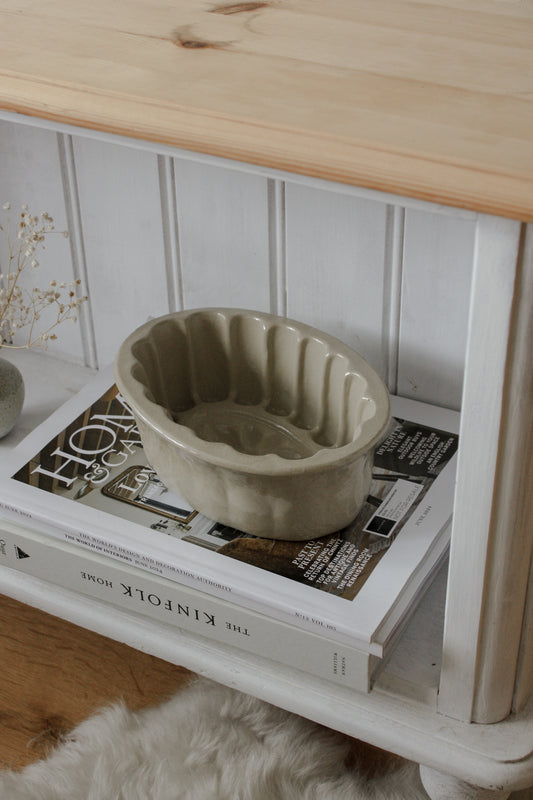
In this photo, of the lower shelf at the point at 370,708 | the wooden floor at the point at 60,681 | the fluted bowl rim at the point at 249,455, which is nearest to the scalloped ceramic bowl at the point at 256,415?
the fluted bowl rim at the point at 249,455

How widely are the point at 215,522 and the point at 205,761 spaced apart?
Result: 0.64ft

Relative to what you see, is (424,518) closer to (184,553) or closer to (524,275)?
(184,553)

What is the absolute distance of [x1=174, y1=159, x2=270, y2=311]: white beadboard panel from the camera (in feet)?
2.76

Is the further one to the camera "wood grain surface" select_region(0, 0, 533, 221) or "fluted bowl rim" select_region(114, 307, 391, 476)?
"fluted bowl rim" select_region(114, 307, 391, 476)

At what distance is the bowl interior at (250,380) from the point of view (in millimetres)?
800

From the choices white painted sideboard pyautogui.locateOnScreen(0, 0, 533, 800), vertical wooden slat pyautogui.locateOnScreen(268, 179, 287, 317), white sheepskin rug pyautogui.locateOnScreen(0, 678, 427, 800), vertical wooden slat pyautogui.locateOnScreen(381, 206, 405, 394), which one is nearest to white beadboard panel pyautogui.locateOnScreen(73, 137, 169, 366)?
white painted sideboard pyautogui.locateOnScreen(0, 0, 533, 800)

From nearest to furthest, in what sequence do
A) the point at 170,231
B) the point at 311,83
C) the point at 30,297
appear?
the point at 311,83, the point at 170,231, the point at 30,297

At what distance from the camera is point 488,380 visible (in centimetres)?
51

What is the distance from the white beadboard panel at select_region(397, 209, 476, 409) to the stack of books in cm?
3

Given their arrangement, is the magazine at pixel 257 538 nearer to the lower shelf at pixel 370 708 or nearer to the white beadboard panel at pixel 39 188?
the lower shelf at pixel 370 708

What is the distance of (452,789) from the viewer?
0.69 m

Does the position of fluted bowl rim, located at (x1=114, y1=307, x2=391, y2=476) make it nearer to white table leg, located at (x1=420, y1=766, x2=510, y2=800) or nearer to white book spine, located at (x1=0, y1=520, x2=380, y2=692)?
white book spine, located at (x1=0, y1=520, x2=380, y2=692)

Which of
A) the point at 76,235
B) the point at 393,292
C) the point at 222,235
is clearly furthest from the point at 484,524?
the point at 76,235

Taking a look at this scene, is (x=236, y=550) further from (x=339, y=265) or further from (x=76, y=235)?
(x=76, y=235)
